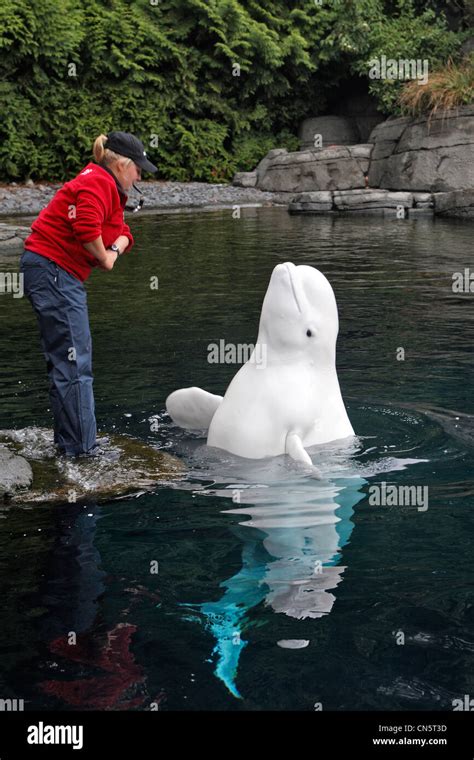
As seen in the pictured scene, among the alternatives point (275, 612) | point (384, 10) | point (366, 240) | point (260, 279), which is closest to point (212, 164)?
point (384, 10)

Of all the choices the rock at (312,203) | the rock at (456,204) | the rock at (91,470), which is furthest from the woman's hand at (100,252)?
the rock at (312,203)

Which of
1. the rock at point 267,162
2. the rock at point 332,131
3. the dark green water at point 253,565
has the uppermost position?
the rock at point 332,131

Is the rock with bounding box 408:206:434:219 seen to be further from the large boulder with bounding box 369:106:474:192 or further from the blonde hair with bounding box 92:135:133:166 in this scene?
the blonde hair with bounding box 92:135:133:166

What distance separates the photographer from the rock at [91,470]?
535 centimetres

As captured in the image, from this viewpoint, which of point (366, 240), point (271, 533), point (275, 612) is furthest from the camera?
point (366, 240)

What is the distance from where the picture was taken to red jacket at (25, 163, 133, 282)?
535 centimetres

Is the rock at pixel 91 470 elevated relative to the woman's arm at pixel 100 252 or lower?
lower

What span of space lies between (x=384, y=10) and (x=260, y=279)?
69.3ft

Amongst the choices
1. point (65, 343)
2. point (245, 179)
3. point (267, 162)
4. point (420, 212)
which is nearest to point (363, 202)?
point (420, 212)

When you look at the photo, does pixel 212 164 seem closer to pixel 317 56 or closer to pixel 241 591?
pixel 317 56

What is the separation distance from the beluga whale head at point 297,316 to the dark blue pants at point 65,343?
108 cm

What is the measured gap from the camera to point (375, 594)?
4.10 metres

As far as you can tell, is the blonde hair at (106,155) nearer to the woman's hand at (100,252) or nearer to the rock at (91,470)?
the woman's hand at (100,252)

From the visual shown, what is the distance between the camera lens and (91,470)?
567 cm
